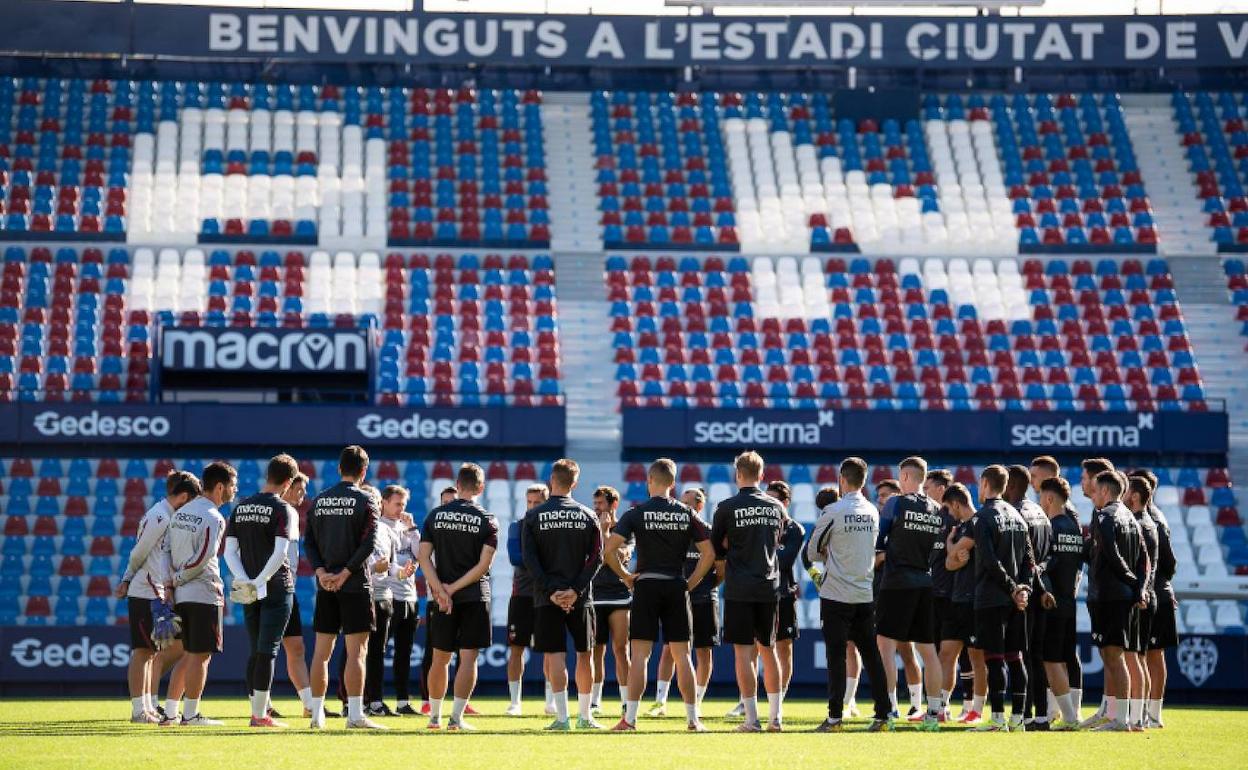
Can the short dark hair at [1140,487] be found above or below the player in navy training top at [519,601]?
above

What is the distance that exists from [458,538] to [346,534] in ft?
3.08

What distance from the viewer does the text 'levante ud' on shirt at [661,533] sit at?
1459 cm

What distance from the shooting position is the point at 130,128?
38.2 m

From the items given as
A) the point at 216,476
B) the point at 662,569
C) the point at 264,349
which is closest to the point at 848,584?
the point at 662,569

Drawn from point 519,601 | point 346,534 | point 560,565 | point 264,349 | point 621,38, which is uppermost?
point 621,38

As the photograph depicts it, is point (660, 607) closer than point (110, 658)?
Yes

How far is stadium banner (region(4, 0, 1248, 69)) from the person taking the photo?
1508 inches

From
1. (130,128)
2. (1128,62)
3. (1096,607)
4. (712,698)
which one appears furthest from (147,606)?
(1128,62)

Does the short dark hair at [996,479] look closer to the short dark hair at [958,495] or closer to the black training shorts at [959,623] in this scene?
the short dark hair at [958,495]

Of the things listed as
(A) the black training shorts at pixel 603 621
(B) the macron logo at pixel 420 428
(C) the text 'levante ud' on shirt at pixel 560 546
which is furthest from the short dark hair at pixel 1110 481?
(B) the macron logo at pixel 420 428

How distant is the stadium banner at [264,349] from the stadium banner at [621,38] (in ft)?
35.0

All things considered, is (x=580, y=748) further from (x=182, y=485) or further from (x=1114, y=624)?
(x=1114, y=624)

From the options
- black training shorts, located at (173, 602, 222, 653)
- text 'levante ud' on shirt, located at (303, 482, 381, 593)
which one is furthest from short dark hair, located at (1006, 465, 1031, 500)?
black training shorts, located at (173, 602, 222, 653)

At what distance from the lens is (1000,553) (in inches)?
589
